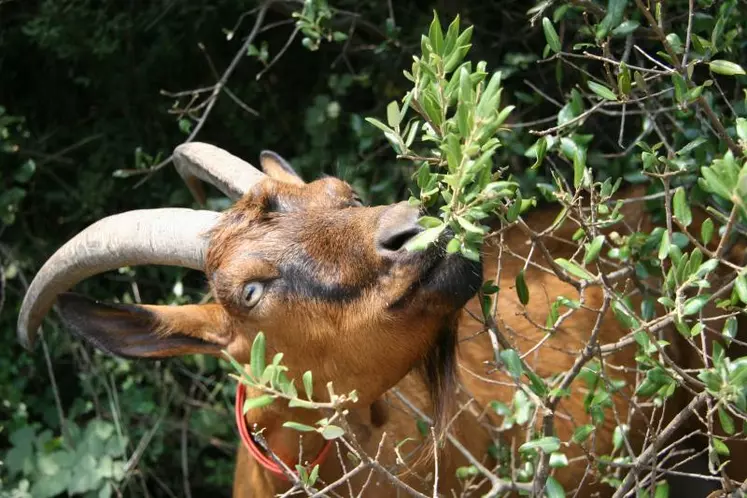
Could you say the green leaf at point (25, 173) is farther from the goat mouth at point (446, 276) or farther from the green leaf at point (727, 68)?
the green leaf at point (727, 68)

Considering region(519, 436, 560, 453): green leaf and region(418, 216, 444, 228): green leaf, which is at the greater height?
region(418, 216, 444, 228): green leaf

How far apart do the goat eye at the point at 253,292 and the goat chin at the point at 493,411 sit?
55 centimetres

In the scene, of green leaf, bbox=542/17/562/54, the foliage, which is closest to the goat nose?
green leaf, bbox=542/17/562/54

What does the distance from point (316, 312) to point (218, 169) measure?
2.82 feet

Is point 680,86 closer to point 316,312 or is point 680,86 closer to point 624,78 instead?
point 624,78

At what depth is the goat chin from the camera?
3066 millimetres

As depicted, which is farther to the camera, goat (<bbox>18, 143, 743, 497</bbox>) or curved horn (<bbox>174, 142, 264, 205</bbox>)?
curved horn (<bbox>174, 142, 264, 205</bbox>)

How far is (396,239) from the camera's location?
2418 millimetres

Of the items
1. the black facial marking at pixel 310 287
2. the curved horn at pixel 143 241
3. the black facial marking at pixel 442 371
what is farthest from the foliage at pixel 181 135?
the black facial marking at pixel 310 287

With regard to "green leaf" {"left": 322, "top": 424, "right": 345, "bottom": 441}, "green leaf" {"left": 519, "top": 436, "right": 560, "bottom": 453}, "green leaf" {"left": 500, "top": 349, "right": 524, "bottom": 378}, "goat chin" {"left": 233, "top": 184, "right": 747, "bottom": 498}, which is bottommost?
"goat chin" {"left": 233, "top": 184, "right": 747, "bottom": 498}

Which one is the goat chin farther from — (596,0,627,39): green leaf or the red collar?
(596,0,627,39): green leaf

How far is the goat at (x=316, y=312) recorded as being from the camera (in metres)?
2.47

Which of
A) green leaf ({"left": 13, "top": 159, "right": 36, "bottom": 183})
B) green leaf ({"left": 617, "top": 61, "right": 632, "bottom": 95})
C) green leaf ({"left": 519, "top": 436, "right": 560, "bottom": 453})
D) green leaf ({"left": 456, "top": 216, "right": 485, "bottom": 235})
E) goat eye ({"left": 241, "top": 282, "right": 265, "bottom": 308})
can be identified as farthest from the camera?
green leaf ({"left": 13, "top": 159, "right": 36, "bottom": 183})

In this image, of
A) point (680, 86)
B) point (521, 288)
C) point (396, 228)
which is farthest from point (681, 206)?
point (396, 228)
